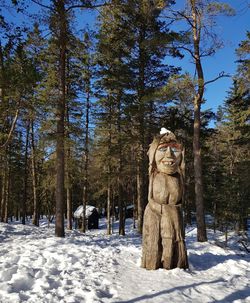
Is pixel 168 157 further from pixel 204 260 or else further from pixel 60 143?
pixel 60 143

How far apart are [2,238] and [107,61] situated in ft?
40.8

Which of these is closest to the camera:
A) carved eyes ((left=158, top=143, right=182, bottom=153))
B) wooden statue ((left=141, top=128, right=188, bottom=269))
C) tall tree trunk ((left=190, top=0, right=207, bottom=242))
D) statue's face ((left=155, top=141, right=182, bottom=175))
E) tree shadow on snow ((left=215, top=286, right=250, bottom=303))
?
tree shadow on snow ((left=215, top=286, right=250, bottom=303))

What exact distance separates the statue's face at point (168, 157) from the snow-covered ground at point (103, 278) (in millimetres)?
2475

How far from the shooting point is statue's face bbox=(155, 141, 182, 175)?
8719mm

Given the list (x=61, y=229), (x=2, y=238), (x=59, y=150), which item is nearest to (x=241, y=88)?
(x=59, y=150)

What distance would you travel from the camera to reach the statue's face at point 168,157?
8.72 metres

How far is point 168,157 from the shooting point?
8.73m

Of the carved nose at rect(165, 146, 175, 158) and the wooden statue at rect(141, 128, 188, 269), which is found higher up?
the carved nose at rect(165, 146, 175, 158)

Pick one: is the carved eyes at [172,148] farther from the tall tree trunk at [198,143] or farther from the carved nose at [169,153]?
the tall tree trunk at [198,143]

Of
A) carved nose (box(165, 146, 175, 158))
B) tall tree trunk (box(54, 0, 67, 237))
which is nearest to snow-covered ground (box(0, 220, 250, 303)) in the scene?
carved nose (box(165, 146, 175, 158))

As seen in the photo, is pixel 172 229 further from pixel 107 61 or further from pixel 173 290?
pixel 107 61

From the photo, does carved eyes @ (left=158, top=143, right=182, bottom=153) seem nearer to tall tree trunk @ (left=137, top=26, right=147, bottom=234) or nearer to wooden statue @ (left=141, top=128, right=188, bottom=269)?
wooden statue @ (left=141, top=128, right=188, bottom=269)

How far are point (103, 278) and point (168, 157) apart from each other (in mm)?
3413

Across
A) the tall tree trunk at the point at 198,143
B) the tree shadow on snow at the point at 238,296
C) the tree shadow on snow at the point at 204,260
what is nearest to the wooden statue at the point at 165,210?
the tree shadow on snow at the point at 204,260
